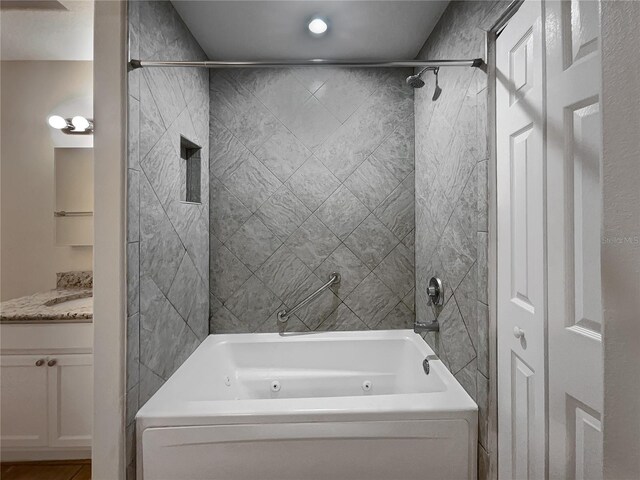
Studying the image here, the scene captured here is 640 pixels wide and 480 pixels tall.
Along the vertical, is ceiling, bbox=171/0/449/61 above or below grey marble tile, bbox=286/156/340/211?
above

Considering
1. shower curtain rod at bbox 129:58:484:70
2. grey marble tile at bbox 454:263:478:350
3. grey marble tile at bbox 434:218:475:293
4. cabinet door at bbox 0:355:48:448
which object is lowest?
cabinet door at bbox 0:355:48:448

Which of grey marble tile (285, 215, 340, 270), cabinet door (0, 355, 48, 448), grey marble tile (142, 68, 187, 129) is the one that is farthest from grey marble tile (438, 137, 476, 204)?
cabinet door (0, 355, 48, 448)

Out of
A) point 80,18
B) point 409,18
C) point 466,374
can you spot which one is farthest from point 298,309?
point 80,18

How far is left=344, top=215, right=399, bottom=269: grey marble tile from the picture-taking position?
2.49 metres

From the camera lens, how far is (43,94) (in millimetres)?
2480

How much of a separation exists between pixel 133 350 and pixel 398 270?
174cm

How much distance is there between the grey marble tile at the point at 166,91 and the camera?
161 cm

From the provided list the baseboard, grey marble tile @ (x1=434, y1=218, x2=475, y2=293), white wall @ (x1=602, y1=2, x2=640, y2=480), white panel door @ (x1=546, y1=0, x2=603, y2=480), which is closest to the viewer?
white wall @ (x1=602, y1=2, x2=640, y2=480)

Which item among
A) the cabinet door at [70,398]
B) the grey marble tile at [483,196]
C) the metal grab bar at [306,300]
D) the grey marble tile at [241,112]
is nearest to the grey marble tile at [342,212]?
the metal grab bar at [306,300]

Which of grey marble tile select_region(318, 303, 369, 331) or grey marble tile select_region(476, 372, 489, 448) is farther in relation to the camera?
grey marble tile select_region(318, 303, 369, 331)

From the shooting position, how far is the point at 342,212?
97.4 inches

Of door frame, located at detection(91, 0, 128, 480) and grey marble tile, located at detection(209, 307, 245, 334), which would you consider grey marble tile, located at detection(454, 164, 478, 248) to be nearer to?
door frame, located at detection(91, 0, 128, 480)

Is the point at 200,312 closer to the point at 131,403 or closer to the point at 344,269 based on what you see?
the point at 131,403

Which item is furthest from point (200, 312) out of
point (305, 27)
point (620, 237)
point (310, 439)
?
point (620, 237)
